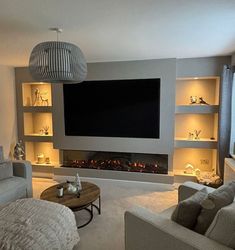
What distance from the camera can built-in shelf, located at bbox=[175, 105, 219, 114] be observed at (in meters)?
3.90

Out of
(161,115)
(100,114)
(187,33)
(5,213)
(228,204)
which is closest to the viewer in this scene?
(228,204)

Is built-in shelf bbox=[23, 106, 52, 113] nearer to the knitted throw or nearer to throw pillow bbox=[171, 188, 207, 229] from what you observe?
the knitted throw

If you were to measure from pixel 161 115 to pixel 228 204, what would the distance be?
2.48 metres

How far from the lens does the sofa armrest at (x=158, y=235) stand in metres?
1.50

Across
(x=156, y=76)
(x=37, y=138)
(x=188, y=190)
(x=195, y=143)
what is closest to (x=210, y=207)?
(x=188, y=190)

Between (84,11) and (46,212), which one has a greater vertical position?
(84,11)

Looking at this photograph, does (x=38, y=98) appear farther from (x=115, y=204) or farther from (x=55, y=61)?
(x=55, y=61)

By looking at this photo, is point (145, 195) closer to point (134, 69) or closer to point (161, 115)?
point (161, 115)

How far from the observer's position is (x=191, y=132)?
14.1 ft

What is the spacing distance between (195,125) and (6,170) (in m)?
3.32

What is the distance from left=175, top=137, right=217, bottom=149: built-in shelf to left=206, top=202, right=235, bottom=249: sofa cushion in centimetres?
258

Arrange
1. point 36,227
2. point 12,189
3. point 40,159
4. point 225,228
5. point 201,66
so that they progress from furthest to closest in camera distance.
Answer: point 40,159 → point 201,66 → point 12,189 → point 36,227 → point 225,228

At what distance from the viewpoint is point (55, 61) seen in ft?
6.65

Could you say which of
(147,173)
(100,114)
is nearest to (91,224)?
(147,173)
